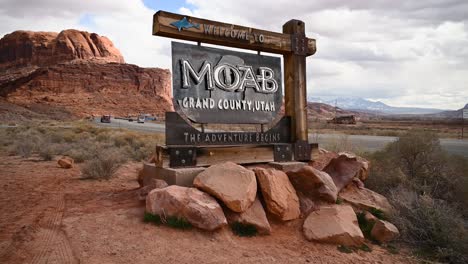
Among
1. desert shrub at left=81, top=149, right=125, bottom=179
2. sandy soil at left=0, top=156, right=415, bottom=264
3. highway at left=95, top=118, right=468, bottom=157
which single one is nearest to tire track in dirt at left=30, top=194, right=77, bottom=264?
sandy soil at left=0, top=156, right=415, bottom=264

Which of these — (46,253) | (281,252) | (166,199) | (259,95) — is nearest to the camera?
(46,253)

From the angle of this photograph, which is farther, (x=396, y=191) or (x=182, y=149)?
(x=396, y=191)

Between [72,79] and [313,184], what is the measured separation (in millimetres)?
103280

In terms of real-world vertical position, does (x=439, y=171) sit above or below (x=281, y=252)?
above

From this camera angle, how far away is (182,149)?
5.94 metres

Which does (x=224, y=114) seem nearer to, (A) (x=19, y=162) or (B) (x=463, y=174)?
(B) (x=463, y=174)

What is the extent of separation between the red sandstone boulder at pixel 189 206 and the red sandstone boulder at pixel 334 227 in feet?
4.02

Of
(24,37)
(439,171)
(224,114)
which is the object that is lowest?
(439,171)

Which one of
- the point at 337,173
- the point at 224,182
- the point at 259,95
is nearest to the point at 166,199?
the point at 224,182

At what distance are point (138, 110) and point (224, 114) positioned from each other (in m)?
96.1

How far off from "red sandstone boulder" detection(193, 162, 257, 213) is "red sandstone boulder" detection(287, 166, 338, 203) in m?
0.95

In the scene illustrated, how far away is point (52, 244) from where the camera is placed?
13.6ft

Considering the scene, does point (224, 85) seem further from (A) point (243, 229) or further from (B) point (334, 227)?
(B) point (334, 227)

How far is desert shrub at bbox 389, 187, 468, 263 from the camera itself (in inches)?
182
